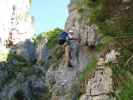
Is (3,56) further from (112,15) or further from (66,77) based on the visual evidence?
(112,15)

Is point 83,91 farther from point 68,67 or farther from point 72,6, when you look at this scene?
point 72,6

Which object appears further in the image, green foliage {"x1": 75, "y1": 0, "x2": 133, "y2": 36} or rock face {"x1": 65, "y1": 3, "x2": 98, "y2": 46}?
rock face {"x1": 65, "y1": 3, "x2": 98, "y2": 46}

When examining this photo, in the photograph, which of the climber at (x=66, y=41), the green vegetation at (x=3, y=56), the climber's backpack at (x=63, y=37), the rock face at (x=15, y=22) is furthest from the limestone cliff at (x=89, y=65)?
the rock face at (x=15, y=22)

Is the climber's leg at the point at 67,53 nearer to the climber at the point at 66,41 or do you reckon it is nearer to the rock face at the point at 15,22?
the climber at the point at 66,41

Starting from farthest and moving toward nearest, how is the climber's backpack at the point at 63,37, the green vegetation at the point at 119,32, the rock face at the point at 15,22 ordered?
the rock face at the point at 15,22, the climber's backpack at the point at 63,37, the green vegetation at the point at 119,32

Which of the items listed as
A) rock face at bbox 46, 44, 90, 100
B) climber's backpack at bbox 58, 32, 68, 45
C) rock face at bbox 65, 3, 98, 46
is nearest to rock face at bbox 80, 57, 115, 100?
rock face at bbox 65, 3, 98, 46

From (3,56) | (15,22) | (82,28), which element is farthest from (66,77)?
(15,22)

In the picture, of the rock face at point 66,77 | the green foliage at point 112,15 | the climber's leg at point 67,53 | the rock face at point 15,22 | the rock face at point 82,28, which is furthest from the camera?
the rock face at point 15,22

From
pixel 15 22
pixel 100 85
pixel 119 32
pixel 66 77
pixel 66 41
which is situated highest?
pixel 15 22

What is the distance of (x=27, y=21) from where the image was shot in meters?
63.7

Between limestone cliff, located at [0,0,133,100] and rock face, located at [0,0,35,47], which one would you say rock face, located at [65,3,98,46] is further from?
rock face, located at [0,0,35,47]

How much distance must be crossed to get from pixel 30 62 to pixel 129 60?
4528 centimetres

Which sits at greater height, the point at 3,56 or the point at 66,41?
the point at 66,41

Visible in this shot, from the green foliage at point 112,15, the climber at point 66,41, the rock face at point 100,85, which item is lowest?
the rock face at point 100,85
